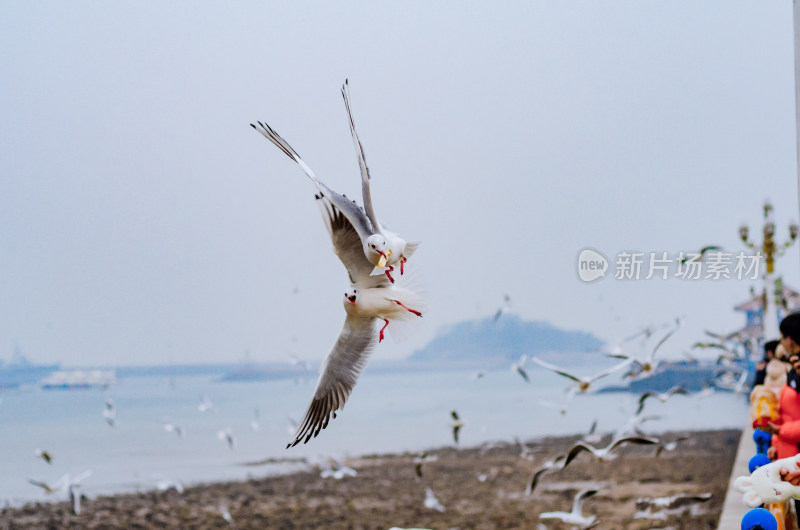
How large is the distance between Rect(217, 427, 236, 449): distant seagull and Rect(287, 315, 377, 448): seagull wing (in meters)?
4.26

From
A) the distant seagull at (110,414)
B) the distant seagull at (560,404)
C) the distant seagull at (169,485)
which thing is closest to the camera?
the distant seagull at (110,414)

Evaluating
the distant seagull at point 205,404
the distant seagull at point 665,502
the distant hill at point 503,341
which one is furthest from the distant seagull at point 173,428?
the distant seagull at point 665,502

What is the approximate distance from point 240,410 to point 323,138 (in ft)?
8.09

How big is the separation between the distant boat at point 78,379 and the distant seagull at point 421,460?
1.92m

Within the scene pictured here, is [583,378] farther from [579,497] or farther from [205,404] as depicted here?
[205,404]

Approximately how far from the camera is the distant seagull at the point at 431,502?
16.8 feet

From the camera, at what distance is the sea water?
4.98 meters

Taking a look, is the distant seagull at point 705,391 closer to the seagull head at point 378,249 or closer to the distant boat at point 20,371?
the distant boat at point 20,371

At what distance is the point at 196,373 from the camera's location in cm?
500

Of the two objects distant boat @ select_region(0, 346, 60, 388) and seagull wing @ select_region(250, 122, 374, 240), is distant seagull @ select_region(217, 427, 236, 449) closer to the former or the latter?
distant boat @ select_region(0, 346, 60, 388)

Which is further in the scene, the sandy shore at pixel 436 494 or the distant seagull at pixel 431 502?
the distant seagull at pixel 431 502

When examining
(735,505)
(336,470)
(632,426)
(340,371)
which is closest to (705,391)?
(632,426)

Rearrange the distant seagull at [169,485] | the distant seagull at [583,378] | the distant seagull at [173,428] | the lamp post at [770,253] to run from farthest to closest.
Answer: the distant seagull at [169,485] < the distant seagull at [173,428] < the lamp post at [770,253] < the distant seagull at [583,378]

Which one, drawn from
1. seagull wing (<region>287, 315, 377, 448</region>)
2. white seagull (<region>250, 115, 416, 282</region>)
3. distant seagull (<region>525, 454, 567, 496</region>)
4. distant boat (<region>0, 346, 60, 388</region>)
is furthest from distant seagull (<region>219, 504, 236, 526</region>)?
white seagull (<region>250, 115, 416, 282</region>)
